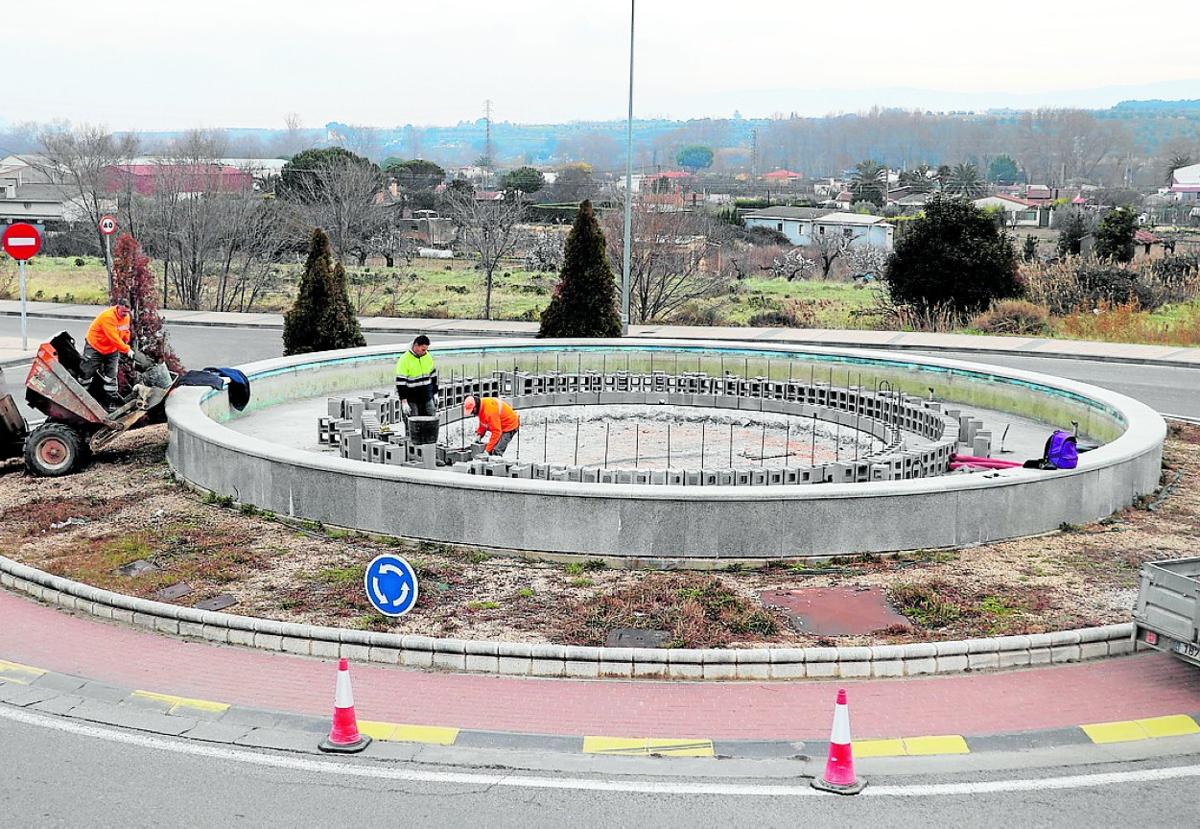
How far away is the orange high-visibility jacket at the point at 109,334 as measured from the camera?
16172 millimetres

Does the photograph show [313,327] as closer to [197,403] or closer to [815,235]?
[197,403]

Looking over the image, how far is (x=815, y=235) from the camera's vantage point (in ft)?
258

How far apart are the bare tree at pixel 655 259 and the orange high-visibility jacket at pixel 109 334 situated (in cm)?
2277

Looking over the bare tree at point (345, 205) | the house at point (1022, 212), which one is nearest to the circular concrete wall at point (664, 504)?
the bare tree at point (345, 205)

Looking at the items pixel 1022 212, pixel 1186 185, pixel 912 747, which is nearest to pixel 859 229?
pixel 1022 212

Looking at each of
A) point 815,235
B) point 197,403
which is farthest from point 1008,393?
point 815,235

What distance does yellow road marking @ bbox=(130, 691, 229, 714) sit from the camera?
31.6 feet

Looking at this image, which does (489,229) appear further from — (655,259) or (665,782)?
(665,782)

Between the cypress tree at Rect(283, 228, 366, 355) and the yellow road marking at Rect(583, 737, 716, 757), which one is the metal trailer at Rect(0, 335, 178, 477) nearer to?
the cypress tree at Rect(283, 228, 366, 355)

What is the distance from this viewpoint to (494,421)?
15328mm

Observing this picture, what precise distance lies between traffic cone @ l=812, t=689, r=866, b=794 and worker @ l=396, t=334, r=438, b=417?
9.34 metres

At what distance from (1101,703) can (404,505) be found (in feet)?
21.7

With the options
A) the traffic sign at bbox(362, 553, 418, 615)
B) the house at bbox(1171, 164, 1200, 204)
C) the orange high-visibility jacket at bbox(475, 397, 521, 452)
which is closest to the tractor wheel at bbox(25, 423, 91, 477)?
the orange high-visibility jacket at bbox(475, 397, 521, 452)

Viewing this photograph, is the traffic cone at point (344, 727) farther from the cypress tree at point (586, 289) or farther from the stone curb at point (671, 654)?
the cypress tree at point (586, 289)
